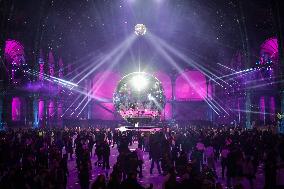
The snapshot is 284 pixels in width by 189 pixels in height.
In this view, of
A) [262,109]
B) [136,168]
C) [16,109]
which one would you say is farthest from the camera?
[16,109]

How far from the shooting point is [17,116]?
4188cm

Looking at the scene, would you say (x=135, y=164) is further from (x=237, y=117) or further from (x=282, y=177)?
(x=237, y=117)

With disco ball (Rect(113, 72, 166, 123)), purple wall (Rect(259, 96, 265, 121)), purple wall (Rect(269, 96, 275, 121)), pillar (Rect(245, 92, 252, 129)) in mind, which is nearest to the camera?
pillar (Rect(245, 92, 252, 129))

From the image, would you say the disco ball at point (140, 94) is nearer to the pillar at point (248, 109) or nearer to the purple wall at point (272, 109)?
the pillar at point (248, 109)

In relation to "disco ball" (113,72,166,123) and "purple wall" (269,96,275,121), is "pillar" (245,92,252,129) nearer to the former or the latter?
"purple wall" (269,96,275,121)

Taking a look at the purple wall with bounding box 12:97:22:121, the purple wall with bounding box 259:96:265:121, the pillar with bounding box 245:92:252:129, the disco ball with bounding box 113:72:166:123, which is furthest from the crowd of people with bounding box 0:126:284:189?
the purple wall with bounding box 12:97:22:121

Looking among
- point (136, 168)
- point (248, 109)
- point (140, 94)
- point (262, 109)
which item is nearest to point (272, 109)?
point (262, 109)

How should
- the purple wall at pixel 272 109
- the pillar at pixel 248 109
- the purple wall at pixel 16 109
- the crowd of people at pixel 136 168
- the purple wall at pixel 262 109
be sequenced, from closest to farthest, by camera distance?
the crowd of people at pixel 136 168
the pillar at pixel 248 109
the purple wall at pixel 272 109
the purple wall at pixel 262 109
the purple wall at pixel 16 109

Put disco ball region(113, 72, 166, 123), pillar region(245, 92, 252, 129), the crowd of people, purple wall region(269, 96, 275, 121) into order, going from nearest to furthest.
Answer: the crowd of people < pillar region(245, 92, 252, 129) < purple wall region(269, 96, 275, 121) < disco ball region(113, 72, 166, 123)

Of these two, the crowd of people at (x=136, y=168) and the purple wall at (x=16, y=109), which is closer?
the crowd of people at (x=136, y=168)

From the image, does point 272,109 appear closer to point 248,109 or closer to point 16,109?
point 248,109

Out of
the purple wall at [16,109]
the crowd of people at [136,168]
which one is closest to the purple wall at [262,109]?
the crowd of people at [136,168]

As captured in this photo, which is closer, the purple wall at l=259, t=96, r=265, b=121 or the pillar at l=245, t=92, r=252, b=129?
the pillar at l=245, t=92, r=252, b=129

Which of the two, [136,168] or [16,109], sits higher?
[16,109]
